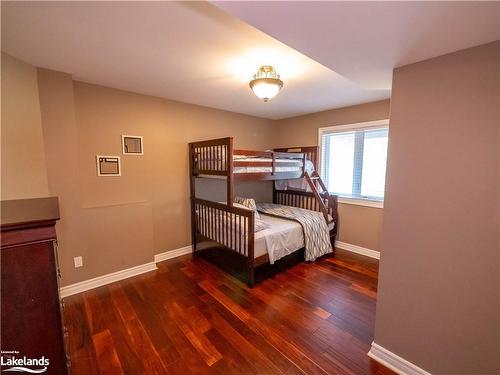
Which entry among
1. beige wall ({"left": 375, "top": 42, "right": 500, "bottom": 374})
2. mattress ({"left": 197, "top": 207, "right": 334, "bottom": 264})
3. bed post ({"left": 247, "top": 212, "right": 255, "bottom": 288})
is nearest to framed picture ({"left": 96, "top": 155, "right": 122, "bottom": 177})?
bed post ({"left": 247, "top": 212, "right": 255, "bottom": 288})

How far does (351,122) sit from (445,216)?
247 cm

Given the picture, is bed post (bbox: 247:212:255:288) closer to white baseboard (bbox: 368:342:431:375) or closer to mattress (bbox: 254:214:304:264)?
mattress (bbox: 254:214:304:264)

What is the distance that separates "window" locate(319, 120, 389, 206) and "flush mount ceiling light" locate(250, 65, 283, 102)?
1938 mm

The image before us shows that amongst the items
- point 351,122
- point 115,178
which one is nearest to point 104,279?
point 115,178

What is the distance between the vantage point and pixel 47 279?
2.96 ft

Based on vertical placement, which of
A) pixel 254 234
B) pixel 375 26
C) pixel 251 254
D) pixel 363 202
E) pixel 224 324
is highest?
pixel 375 26

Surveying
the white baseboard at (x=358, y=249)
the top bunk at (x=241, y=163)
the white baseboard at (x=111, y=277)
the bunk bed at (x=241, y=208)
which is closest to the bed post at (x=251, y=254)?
the bunk bed at (x=241, y=208)

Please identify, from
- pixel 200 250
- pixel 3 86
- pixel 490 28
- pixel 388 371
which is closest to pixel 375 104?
pixel 490 28

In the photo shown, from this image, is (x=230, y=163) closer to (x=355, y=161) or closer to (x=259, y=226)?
(x=259, y=226)

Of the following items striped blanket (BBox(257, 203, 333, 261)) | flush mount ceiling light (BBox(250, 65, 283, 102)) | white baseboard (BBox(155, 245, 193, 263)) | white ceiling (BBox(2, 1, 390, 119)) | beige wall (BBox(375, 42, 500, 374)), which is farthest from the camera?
white baseboard (BBox(155, 245, 193, 263))

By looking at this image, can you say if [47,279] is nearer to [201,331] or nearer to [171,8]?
[201,331]

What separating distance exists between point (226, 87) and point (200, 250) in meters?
2.34

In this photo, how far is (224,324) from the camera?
6.26 ft

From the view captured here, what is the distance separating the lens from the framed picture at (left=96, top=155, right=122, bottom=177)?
2602 millimetres
